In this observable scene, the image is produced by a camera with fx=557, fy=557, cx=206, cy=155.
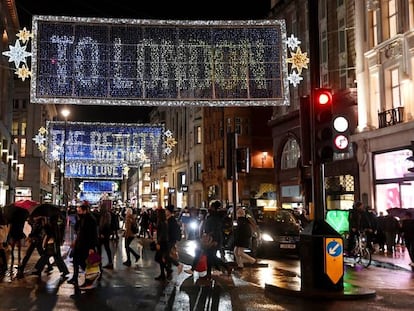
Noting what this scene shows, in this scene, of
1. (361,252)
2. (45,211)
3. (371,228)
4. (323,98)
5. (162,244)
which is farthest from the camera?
(371,228)

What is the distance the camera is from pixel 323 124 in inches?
467

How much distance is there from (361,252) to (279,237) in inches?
129

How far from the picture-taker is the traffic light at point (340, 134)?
11.5 metres

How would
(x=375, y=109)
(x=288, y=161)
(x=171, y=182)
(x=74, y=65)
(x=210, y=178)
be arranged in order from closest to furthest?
(x=74, y=65), (x=375, y=109), (x=288, y=161), (x=210, y=178), (x=171, y=182)

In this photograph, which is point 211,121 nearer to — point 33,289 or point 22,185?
point 22,185

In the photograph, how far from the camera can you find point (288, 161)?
43.3m

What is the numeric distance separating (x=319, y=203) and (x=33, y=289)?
663 centimetres

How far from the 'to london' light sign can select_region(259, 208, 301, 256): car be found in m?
5.16

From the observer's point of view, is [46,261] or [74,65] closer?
[46,261]

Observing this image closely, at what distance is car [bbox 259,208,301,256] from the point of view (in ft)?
66.3

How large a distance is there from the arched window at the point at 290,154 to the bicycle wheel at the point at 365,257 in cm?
2317

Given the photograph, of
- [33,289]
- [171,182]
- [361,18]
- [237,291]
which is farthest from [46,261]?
[171,182]

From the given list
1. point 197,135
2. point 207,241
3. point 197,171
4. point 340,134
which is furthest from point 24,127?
point 340,134

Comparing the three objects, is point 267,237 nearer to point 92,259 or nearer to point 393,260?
point 393,260
